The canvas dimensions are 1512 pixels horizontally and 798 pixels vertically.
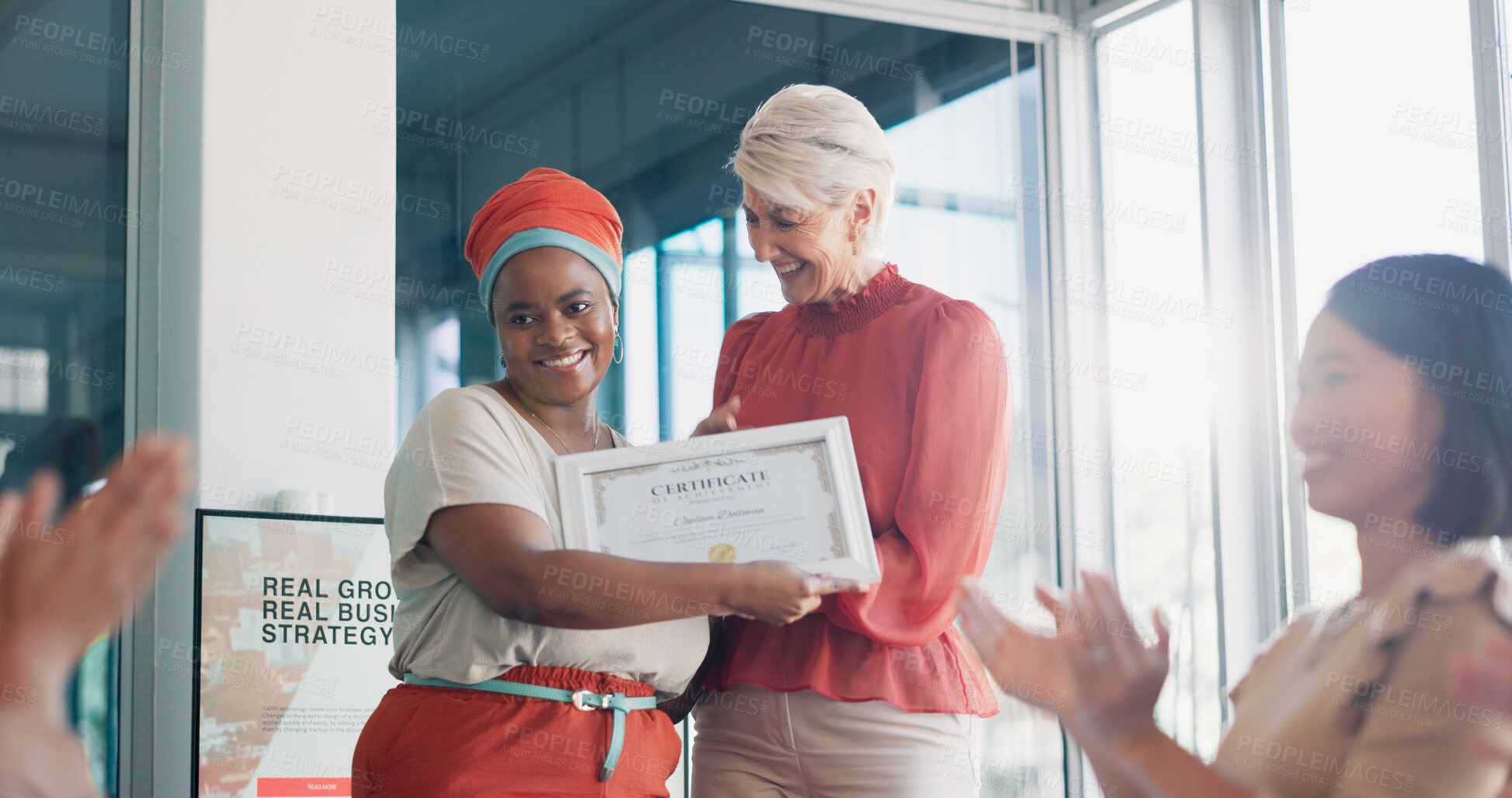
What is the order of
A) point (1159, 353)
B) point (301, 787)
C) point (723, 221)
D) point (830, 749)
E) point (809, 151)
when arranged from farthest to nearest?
point (1159, 353) < point (723, 221) < point (301, 787) < point (809, 151) < point (830, 749)

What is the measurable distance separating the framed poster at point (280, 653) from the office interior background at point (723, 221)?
0.11m

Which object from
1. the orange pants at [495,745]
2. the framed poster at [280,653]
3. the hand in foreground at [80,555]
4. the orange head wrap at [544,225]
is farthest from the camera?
the framed poster at [280,653]

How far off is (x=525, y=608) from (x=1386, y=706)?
3.40 feet

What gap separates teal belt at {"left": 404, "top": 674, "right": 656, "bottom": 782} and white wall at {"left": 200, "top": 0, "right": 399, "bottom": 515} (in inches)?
69.2

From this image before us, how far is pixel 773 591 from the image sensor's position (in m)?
1.67

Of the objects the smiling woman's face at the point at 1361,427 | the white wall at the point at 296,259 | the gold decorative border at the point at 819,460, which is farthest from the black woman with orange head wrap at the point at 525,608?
the white wall at the point at 296,259

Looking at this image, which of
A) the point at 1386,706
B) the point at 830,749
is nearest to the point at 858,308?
the point at 830,749

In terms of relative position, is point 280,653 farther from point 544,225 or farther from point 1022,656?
point 1022,656

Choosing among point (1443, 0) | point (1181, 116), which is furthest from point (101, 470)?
point (1443, 0)

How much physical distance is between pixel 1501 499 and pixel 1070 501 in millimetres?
3510

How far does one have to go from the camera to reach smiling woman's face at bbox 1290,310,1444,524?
1.05m

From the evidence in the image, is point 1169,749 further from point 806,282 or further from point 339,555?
point 339,555

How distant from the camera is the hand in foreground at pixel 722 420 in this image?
1.95 meters

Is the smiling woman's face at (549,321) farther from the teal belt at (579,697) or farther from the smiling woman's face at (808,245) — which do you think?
the teal belt at (579,697)
